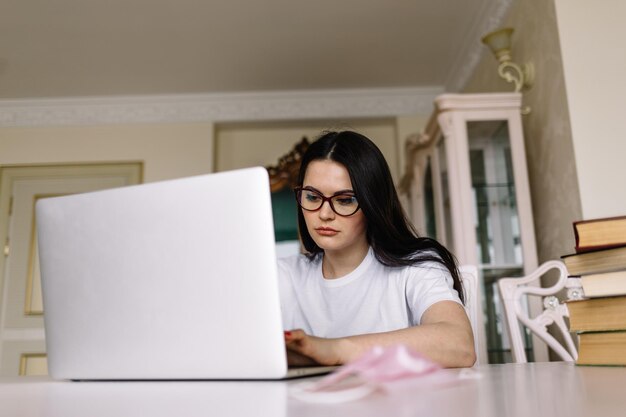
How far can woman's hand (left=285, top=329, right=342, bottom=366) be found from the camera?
78 cm

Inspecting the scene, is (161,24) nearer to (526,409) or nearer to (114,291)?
(114,291)

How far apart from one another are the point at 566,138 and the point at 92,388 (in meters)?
2.03

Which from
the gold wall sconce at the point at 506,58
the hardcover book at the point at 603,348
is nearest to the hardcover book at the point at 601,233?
the hardcover book at the point at 603,348

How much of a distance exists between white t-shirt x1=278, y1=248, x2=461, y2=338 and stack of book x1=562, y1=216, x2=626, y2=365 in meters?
0.43

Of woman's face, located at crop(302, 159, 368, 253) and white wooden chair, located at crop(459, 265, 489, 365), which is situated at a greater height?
woman's face, located at crop(302, 159, 368, 253)

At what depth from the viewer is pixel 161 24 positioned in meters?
3.29

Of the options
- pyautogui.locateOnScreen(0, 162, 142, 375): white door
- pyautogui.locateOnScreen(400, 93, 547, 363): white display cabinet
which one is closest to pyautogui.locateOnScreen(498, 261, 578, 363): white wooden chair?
pyautogui.locateOnScreen(400, 93, 547, 363): white display cabinet

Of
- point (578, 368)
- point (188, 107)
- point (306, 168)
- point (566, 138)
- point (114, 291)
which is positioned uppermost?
point (188, 107)

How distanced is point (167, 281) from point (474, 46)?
10.4 ft

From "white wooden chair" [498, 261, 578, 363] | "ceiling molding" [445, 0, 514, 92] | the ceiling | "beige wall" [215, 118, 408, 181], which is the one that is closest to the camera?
"white wooden chair" [498, 261, 578, 363]

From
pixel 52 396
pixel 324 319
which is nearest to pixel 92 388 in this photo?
pixel 52 396

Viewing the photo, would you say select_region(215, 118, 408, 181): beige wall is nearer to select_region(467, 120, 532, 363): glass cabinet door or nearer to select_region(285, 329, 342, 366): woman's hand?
select_region(467, 120, 532, 363): glass cabinet door

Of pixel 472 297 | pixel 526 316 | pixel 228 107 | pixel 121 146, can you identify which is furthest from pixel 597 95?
pixel 121 146

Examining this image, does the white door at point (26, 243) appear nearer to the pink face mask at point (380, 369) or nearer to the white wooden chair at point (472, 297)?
the white wooden chair at point (472, 297)
